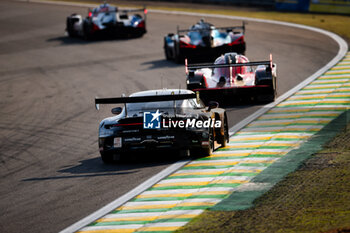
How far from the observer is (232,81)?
20.9m

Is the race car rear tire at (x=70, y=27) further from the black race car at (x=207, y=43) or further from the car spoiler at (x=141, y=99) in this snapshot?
the car spoiler at (x=141, y=99)

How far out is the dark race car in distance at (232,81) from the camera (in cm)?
2048

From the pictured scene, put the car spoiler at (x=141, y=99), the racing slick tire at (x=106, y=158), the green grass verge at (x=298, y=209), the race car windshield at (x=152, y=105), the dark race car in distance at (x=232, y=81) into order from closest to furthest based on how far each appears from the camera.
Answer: the green grass verge at (x=298, y=209) → the car spoiler at (x=141, y=99) → the racing slick tire at (x=106, y=158) → the race car windshield at (x=152, y=105) → the dark race car in distance at (x=232, y=81)

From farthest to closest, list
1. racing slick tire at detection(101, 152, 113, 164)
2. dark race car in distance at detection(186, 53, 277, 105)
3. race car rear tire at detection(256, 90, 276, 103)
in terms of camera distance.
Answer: race car rear tire at detection(256, 90, 276, 103) → dark race car in distance at detection(186, 53, 277, 105) → racing slick tire at detection(101, 152, 113, 164)

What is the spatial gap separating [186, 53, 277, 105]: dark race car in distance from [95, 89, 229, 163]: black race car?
20.2ft

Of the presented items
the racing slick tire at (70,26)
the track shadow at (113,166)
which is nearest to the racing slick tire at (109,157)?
the track shadow at (113,166)

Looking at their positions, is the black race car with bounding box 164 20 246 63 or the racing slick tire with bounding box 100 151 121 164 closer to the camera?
the racing slick tire with bounding box 100 151 121 164

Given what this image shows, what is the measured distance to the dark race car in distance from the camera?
20.5 m

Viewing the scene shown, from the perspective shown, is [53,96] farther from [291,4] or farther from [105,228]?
[291,4]

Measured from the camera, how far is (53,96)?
24.8 metres

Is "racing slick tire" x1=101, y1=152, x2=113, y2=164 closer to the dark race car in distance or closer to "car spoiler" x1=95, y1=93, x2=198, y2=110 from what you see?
"car spoiler" x1=95, y1=93, x2=198, y2=110

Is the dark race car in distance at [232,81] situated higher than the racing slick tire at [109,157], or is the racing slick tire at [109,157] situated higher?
the dark race car in distance at [232,81]

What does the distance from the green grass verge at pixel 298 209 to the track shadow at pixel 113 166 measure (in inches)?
127

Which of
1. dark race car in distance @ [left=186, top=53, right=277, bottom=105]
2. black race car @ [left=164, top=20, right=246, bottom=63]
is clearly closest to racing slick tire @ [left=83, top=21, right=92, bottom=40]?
black race car @ [left=164, top=20, right=246, bottom=63]
